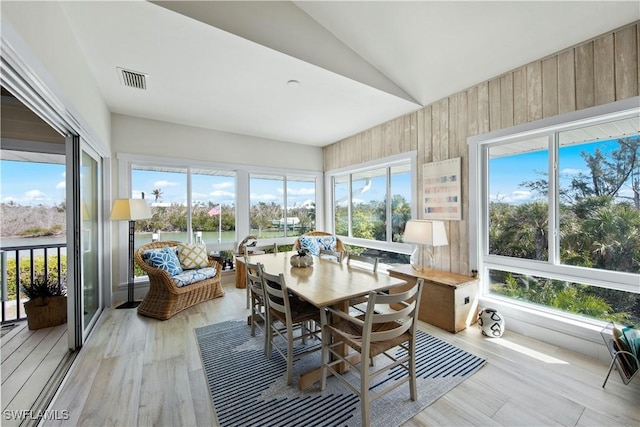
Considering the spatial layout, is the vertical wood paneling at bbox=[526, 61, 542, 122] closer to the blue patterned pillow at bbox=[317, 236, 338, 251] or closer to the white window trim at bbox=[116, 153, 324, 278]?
the blue patterned pillow at bbox=[317, 236, 338, 251]

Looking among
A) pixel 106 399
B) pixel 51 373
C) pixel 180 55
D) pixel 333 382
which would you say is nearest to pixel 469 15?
pixel 180 55

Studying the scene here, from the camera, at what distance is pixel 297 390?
6.14 ft

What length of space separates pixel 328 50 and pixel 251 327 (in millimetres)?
2999

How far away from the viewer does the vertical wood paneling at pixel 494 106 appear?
9.25ft

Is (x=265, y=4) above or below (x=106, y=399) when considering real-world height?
above

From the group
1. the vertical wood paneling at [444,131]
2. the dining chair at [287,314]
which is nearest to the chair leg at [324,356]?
the dining chair at [287,314]

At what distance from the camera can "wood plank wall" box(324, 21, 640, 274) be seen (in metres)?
2.11

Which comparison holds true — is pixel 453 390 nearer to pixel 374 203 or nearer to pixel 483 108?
pixel 483 108

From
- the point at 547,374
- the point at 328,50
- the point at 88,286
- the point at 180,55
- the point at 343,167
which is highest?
the point at 328,50

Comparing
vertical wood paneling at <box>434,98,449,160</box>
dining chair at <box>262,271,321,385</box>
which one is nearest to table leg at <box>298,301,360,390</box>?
dining chair at <box>262,271,321,385</box>

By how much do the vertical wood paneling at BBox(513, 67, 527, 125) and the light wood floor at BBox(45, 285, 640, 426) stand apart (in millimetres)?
2232

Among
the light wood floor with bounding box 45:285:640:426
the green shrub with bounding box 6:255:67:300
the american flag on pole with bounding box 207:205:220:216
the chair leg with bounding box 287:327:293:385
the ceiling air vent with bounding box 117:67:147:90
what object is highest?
the ceiling air vent with bounding box 117:67:147:90

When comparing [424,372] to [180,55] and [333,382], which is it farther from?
[180,55]

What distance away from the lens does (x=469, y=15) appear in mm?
2246
